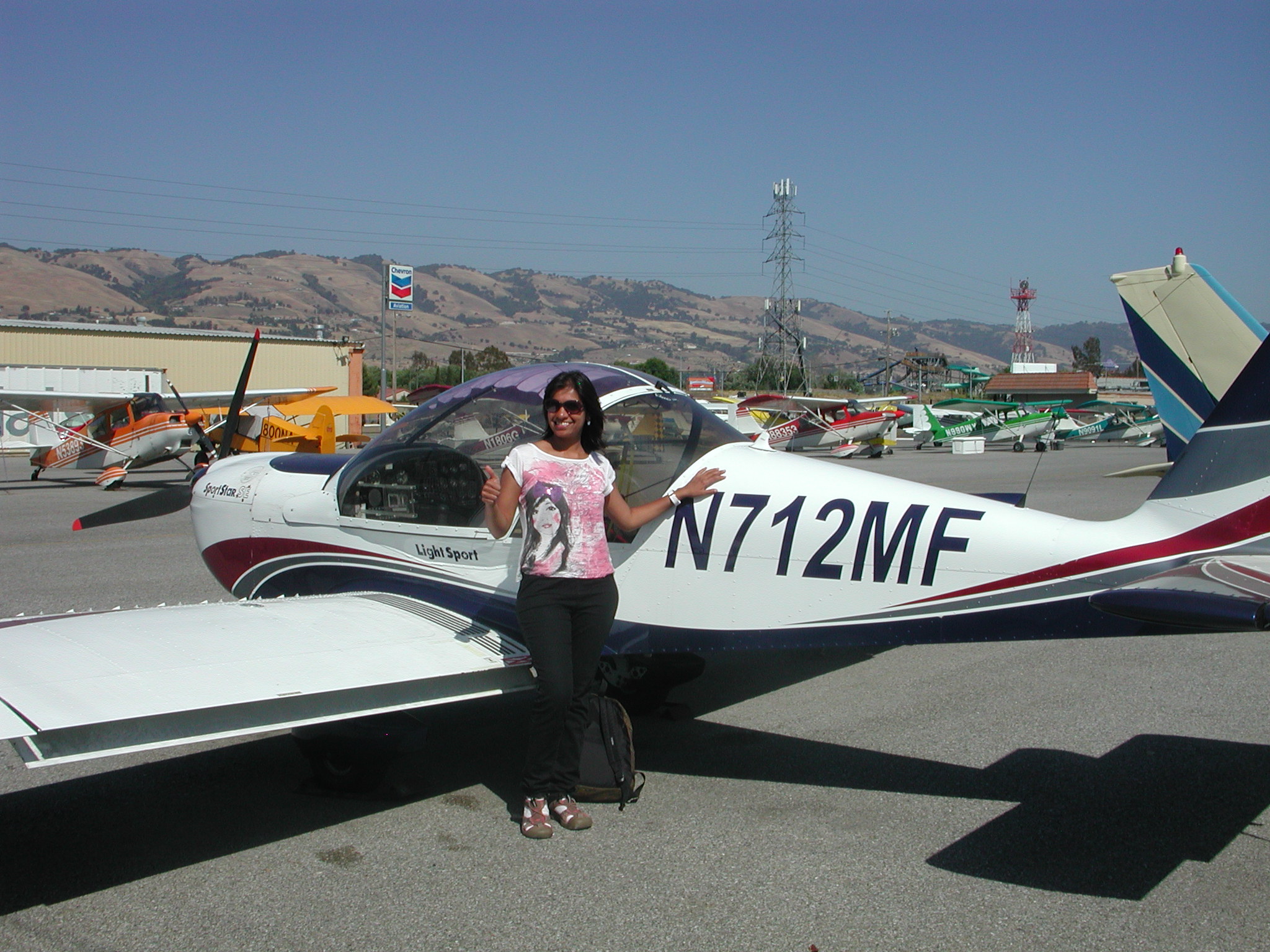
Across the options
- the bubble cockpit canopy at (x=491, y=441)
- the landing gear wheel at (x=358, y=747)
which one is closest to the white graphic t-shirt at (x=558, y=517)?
the bubble cockpit canopy at (x=491, y=441)

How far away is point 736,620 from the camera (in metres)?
3.95

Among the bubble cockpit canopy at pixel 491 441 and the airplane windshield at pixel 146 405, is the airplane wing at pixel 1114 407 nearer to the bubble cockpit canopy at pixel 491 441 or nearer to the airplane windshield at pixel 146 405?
the airplane windshield at pixel 146 405

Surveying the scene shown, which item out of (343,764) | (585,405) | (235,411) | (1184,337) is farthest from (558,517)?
(1184,337)

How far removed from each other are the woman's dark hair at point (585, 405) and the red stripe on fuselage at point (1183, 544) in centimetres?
170

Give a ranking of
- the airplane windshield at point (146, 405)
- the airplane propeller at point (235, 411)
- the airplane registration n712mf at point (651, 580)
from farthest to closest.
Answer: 1. the airplane windshield at point (146, 405)
2. the airplane propeller at point (235, 411)
3. the airplane registration n712mf at point (651, 580)

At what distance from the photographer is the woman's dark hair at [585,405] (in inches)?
140

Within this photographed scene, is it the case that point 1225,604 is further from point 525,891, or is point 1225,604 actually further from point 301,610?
point 301,610

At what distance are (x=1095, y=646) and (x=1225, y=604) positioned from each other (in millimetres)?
4473

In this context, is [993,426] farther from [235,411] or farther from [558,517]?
[558,517]

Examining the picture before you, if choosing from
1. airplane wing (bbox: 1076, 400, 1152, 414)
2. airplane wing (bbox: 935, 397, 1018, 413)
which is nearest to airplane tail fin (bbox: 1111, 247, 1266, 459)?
airplane wing (bbox: 935, 397, 1018, 413)

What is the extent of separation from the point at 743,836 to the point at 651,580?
1.08m

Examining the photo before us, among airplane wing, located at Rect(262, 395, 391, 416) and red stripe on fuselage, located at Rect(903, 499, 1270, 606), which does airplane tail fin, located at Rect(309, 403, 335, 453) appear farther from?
red stripe on fuselage, located at Rect(903, 499, 1270, 606)

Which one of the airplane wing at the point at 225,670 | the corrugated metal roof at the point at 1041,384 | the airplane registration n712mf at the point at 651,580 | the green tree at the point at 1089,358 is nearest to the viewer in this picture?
the airplane wing at the point at 225,670

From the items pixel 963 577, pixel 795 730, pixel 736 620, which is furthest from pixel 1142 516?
pixel 795 730
